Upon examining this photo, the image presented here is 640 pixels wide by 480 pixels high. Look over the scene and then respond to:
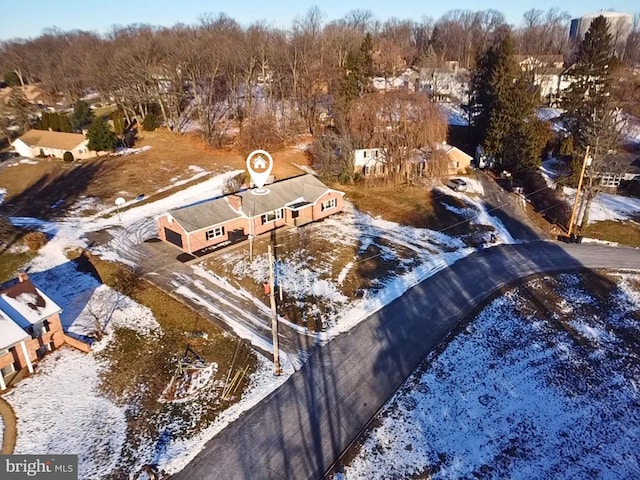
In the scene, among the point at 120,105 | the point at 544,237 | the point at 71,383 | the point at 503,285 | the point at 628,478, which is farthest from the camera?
the point at 120,105

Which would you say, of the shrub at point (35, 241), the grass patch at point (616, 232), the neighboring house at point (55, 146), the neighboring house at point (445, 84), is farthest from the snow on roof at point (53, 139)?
the neighboring house at point (445, 84)

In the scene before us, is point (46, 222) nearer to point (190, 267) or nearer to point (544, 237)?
point (190, 267)

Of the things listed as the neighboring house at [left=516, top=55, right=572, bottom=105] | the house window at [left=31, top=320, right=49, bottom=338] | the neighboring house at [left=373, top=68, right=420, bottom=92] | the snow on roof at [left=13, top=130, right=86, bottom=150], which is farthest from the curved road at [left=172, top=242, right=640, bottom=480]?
the neighboring house at [left=373, top=68, right=420, bottom=92]

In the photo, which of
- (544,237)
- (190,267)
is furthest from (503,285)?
(190,267)

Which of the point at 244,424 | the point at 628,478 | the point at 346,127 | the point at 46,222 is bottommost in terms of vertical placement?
the point at 628,478

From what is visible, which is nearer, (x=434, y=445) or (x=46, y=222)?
(x=434, y=445)

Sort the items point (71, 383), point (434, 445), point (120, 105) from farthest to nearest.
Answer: point (120, 105), point (71, 383), point (434, 445)

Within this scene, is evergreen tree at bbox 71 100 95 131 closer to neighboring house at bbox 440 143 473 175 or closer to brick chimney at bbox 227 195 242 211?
brick chimney at bbox 227 195 242 211
